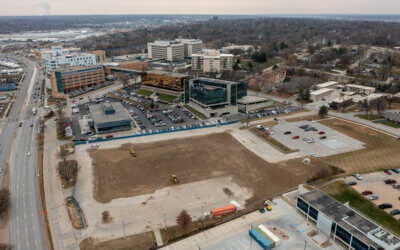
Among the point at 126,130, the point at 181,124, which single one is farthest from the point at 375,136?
the point at 126,130

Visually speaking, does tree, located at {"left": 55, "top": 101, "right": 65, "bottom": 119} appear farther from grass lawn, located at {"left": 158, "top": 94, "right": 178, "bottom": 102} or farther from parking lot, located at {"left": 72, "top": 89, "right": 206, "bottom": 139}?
grass lawn, located at {"left": 158, "top": 94, "right": 178, "bottom": 102}

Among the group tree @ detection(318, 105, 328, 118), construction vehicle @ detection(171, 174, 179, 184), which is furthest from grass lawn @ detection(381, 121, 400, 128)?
construction vehicle @ detection(171, 174, 179, 184)

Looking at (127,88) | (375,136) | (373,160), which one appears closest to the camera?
(373,160)

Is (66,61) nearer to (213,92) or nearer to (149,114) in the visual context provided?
(149,114)

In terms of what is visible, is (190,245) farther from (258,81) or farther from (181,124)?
(258,81)

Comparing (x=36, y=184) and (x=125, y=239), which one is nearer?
(x=125, y=239)

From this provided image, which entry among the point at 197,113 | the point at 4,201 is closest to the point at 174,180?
the point at 4,201

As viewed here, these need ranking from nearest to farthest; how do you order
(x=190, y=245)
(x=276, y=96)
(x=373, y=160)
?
(x=190, y=245), (x=373, y=160), (x=276, y=96)

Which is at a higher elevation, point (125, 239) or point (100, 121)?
point (100, 121)
